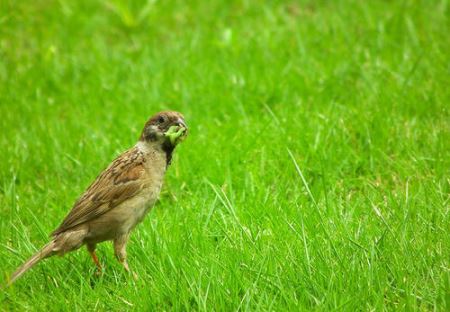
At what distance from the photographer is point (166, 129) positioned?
4754 mm

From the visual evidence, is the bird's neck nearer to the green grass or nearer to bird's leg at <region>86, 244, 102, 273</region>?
the green grass

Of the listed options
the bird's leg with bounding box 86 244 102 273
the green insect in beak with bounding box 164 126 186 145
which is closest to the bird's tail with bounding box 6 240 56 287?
the bird's leg with bounding box 86 244 102 273

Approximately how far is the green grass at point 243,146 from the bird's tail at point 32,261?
0.56ft

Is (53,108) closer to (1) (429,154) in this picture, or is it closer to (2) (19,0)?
(2) (19,0)

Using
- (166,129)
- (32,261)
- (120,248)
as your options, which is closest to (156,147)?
(166,129)

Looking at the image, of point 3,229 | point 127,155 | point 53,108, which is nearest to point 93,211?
point 127,155

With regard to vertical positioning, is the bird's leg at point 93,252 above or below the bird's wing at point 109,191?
below

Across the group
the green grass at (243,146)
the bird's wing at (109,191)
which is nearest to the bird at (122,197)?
the bird's wing at (109,191)

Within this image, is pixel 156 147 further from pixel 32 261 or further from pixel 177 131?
pixel 32 261

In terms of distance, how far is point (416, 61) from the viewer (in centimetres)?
658

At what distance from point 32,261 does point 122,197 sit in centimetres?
69

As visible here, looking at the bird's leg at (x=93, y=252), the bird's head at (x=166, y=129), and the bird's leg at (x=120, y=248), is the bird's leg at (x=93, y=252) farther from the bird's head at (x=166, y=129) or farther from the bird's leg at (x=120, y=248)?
the bird's head at (x=166, y=129)

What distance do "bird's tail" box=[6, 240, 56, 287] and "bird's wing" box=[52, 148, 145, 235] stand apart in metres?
0.16

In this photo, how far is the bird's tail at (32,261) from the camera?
13.5 ft
